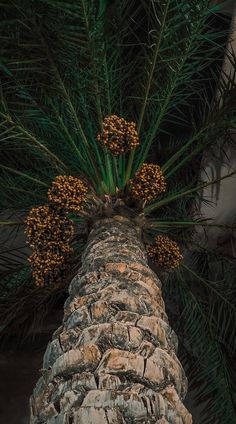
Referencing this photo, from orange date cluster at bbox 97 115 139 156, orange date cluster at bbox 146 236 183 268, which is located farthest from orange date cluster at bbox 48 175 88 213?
orange date cluster at bbox 146 236 183 268

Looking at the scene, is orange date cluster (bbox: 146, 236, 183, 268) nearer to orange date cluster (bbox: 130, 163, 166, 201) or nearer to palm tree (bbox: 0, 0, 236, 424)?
palm tree (bbox: 0, 0, 236, 424)

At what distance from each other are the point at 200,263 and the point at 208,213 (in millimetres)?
1092

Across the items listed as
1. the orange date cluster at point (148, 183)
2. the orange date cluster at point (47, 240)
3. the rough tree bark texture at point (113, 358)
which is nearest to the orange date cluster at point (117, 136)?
the orange date cluster at point (148, 183)

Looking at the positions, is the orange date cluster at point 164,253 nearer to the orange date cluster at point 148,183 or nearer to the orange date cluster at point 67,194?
the orange date cluster at point 148,183

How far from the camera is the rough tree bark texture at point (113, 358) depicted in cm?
211

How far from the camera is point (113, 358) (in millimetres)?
2342

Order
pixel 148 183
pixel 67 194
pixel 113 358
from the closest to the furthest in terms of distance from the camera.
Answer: pixel 113 358 → pixel 67 194 → pixel 148 183

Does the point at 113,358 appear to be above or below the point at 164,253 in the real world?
below

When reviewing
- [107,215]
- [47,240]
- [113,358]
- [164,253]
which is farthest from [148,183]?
[113,358]

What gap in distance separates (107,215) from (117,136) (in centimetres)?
51

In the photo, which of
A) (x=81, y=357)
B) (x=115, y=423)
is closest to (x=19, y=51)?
(x=81, y=357)

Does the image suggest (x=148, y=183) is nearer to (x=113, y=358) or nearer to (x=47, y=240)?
(x=47, y=240)

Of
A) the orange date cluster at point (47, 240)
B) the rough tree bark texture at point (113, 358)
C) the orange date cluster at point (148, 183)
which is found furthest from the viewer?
the orange date cluster at point (148, 183)

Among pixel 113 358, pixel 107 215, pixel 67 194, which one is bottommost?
pixel 113 358
